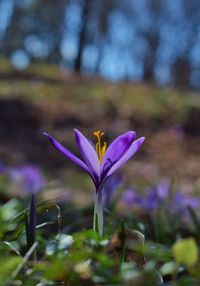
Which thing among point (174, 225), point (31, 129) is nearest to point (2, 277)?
point (174, 225)

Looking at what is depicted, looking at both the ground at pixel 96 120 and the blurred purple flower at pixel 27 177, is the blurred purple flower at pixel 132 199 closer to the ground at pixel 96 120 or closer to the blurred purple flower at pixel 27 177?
the blurred purple flower at pixel 27 177

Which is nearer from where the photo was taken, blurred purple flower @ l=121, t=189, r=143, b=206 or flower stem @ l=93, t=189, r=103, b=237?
flower stem @ l=93, t=189, r=103, b=237

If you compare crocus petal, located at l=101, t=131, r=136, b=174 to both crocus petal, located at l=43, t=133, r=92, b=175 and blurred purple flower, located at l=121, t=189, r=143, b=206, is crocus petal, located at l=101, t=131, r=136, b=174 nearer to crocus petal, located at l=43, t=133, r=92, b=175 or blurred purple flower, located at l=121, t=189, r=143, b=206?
crocus petal, located at l=43, t=133, r=92, b=175

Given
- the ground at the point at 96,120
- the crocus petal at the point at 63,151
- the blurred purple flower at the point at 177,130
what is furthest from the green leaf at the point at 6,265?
the blurred purple flower at the point at 177,130

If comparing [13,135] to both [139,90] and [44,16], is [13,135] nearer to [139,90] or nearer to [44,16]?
[139,90]

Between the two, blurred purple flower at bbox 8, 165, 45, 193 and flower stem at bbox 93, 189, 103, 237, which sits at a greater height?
flower stem at bbox 93, 189, 103, 237

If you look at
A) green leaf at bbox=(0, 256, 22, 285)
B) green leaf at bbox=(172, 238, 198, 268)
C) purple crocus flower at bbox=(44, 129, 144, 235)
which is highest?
purple crocus flower at bbox=(44, 129, 144, 235)

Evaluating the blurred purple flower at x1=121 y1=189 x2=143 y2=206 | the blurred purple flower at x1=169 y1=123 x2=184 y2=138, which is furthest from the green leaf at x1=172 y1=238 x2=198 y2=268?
the blurred purple flower at x1=169 y1=123 x2=184 y2=138
